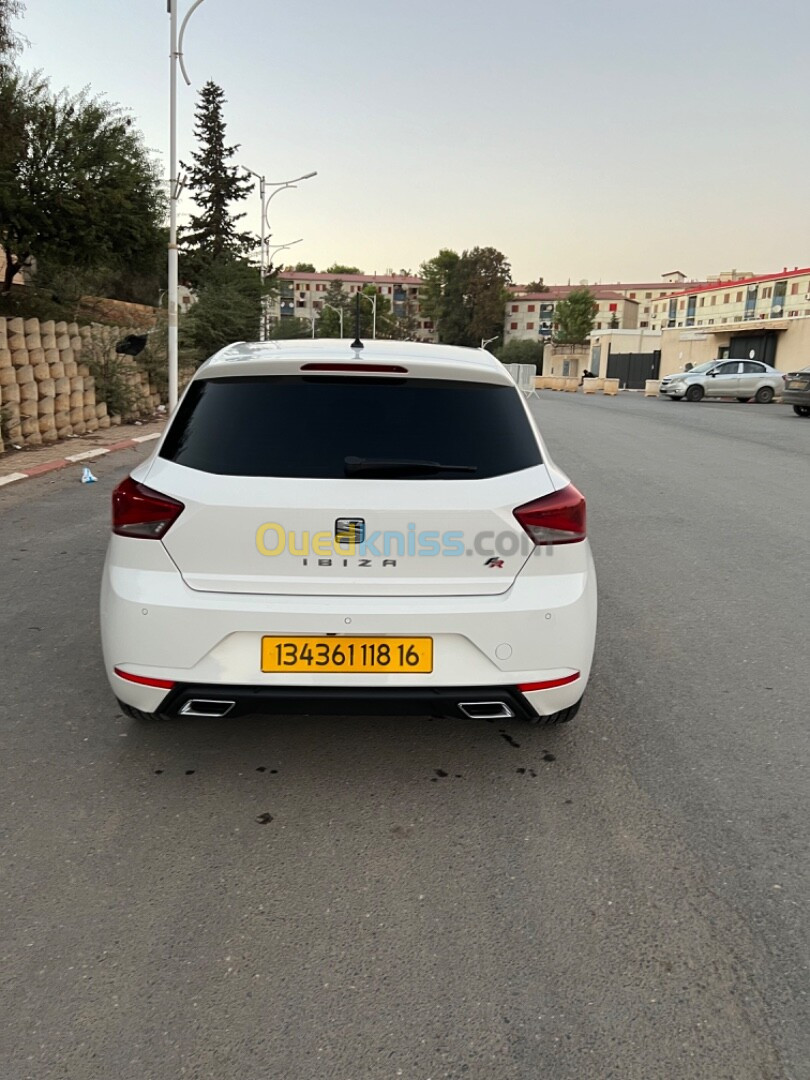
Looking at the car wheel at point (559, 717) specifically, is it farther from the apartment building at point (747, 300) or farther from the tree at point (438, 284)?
the tree at point (438, 284)

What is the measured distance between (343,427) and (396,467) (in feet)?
0.88

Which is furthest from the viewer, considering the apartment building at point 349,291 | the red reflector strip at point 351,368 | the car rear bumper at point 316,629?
the apartment building at point 349,291

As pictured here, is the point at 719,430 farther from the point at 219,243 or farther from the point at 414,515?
the point at 219,243

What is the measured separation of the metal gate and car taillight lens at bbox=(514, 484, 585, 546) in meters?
63.4

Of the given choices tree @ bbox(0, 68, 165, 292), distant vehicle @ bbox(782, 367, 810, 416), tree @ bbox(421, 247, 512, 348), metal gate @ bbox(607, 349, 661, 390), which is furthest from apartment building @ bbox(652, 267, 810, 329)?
tree @ bbox(0, 68, 165, 292)

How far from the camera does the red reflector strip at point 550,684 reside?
129 inches

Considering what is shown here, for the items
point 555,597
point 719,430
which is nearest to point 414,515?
point 555,597

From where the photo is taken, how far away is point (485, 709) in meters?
3.26

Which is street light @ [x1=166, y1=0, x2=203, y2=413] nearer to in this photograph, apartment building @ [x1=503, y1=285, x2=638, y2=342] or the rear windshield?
the rear windshield

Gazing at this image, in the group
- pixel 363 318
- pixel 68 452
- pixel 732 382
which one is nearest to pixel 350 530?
pixel 68 452

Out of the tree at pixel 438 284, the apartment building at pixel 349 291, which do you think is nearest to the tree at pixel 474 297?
the tree at pixel 438 284

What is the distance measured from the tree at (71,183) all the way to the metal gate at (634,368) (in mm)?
46679

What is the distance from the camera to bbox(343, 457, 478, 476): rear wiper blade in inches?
127

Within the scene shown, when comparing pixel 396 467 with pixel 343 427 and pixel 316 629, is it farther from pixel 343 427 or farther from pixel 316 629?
pixel 316 629
